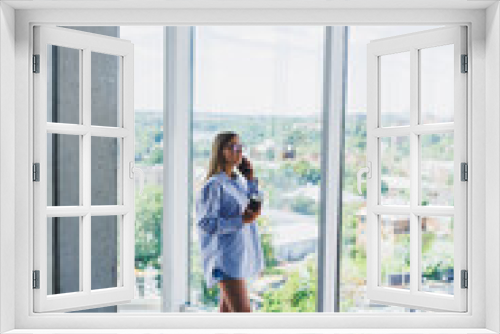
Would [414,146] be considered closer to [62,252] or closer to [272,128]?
[272,128]

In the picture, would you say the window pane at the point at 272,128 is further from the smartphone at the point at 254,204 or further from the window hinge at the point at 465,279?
the window hinge at the point at 465,279

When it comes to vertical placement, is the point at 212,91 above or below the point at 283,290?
above

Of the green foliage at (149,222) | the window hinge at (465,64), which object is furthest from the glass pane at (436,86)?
the green foliage at (149,222)

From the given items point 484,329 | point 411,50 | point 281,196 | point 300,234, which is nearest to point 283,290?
point 300,234

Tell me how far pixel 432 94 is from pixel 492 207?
1.84 ft

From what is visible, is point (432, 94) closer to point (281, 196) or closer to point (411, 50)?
point (411, 50)

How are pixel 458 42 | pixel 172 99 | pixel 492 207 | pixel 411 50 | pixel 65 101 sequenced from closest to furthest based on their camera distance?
pixel 492 207
pixel 458 42
pixel 411 50
pixel 65 101
pixel 172 99

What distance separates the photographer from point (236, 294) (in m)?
3.21

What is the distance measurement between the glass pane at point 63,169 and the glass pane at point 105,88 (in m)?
0.20

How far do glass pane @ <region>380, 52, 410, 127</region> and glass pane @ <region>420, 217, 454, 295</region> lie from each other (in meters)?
0.56

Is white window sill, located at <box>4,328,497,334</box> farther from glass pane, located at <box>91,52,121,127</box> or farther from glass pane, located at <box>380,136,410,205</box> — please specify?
glass pane, located at <box>91,52,121,127</box>

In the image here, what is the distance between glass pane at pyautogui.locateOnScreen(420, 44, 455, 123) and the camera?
196cm

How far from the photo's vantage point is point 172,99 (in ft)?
11.3

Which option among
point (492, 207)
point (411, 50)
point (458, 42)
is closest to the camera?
point (492, 207)
